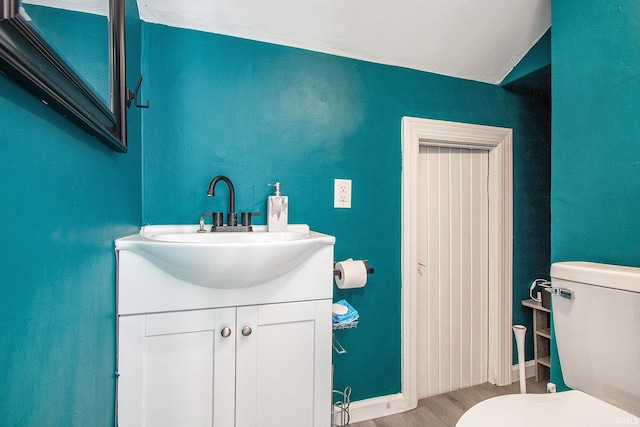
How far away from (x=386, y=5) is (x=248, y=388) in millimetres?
1733

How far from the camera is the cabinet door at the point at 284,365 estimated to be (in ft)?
3.26

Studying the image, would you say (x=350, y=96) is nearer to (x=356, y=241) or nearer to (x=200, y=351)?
(x=356, y=241)

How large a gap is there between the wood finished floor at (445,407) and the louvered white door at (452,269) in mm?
50

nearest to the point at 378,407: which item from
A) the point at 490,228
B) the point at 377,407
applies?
the point at 377,407

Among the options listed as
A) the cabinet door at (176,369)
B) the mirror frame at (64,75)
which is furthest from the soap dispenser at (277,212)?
the mirror frame at (64,75)

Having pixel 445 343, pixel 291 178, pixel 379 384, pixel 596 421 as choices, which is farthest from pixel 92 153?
pixel 445 343

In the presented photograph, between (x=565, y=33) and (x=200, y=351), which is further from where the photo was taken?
(x=565, y=33)

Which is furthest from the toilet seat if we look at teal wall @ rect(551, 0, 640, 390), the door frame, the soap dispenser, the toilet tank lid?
the soap dispenser

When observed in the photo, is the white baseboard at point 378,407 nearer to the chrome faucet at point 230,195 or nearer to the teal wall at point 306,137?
the teal wall at point 306,137

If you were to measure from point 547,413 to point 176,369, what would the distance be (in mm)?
1146

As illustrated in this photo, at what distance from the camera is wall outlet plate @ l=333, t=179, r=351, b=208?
1477mm

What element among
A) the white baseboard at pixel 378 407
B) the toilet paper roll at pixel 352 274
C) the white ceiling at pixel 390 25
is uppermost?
the white ceiling at pixel 390 25

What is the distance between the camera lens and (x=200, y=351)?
0.95 metres

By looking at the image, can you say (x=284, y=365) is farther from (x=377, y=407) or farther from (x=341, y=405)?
(x=377, y=407)
